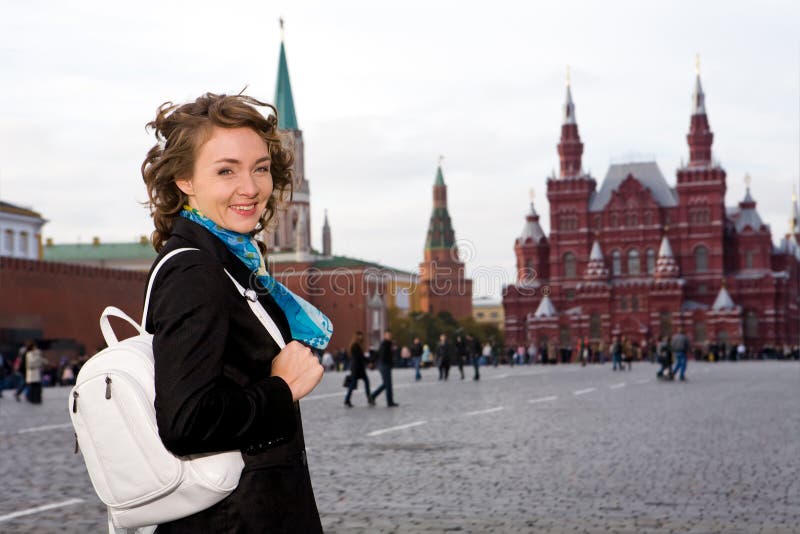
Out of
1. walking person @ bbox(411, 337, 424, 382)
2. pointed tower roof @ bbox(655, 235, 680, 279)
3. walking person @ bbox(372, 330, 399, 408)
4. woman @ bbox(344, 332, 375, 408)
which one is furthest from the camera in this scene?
pointed tower roof @ bbox(655, 235, 680, 279)

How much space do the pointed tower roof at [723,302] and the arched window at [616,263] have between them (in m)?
7.70

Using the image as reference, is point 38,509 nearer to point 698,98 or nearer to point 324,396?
point 324,396

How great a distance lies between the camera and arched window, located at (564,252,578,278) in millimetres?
88938

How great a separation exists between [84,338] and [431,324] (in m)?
57.3

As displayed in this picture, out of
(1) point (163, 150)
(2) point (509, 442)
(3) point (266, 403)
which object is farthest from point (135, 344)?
(2) point (509, 442)

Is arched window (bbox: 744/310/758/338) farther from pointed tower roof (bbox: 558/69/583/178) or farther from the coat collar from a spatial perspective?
the coat collar

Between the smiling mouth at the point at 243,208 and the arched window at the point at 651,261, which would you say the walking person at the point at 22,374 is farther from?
the arched window at the point at 651,261

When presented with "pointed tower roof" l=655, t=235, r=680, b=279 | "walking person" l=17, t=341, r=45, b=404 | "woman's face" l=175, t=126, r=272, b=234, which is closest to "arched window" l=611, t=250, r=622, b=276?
"pointed tower roof" l=655, t=235, r=680, b=279

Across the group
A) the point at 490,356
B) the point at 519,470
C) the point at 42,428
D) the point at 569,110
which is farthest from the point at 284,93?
the point at 519,470

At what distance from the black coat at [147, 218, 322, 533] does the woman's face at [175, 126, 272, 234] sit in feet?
0.23

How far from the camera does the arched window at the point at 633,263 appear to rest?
87.8 metres

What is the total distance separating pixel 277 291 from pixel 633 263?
87597 mm

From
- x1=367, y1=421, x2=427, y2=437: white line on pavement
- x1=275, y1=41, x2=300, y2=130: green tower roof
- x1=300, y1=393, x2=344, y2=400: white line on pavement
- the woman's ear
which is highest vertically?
x1=275, y1=41, x2=300, y2=130: green tower roof

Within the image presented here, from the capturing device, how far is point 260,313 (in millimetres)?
2164
